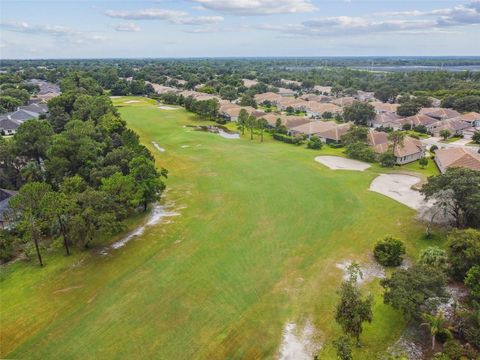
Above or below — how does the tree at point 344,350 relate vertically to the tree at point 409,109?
below

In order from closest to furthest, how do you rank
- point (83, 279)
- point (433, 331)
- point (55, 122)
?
point (433, 331) → point (83, 279) → point (55, 122)

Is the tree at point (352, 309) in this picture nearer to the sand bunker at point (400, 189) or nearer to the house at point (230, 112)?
the sand bunker at point (400, 189)

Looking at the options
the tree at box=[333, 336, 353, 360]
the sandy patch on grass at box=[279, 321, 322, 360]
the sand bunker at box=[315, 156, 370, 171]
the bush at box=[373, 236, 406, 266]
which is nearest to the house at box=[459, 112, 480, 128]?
the sand bunker at box=[315, 156, 370, 171]

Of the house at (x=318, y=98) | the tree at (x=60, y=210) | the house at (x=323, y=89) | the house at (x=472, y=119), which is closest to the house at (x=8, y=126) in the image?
the tree at (x=60, y=210)

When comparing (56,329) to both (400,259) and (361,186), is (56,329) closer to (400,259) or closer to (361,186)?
(400,259)

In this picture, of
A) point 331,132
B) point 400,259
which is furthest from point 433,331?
point 331,132

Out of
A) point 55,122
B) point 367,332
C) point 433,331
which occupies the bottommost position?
point 367,332
